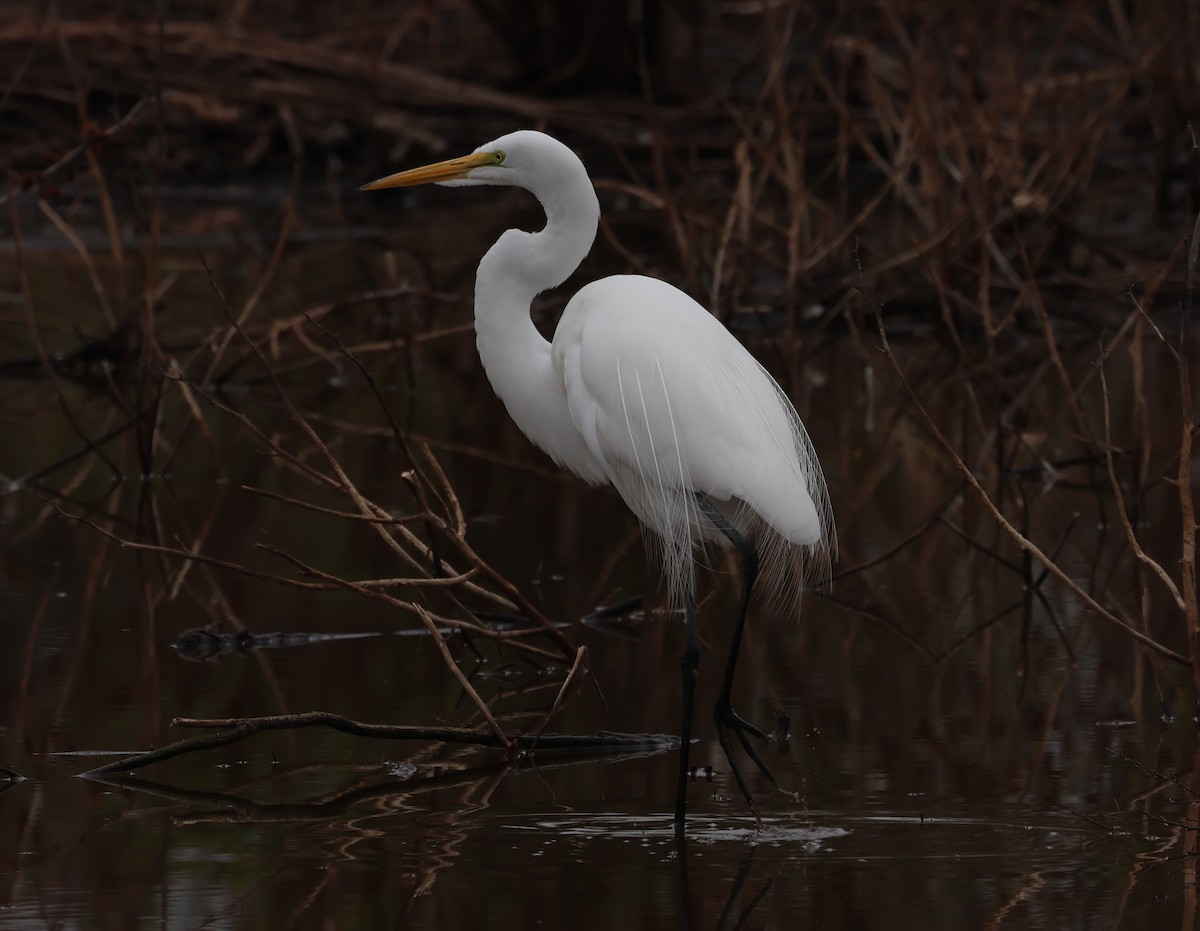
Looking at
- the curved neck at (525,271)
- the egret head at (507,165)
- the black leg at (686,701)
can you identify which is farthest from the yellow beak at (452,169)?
the black leg at (686,701)

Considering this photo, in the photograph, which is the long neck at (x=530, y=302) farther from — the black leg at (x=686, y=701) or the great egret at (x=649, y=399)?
the black leg at (x=686, y=701)

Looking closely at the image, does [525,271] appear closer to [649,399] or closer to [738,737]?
[649,399]

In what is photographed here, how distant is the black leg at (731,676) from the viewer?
123 inches

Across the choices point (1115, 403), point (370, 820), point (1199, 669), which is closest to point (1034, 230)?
point (1115, 403)

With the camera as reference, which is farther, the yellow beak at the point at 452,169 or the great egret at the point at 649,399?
the yellow beak at the point at 452,169

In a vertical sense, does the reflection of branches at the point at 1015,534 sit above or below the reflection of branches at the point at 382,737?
above

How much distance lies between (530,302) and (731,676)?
2.73ft

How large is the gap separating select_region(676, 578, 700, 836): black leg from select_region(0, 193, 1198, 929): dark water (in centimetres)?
5

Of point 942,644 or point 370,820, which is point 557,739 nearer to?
point 370,820

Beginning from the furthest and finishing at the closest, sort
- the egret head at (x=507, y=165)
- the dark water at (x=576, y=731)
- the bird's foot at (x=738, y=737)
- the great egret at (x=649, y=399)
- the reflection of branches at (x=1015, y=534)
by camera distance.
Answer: the egret head at (x=507, y=165) < the great egret at (x=649, y=399) < the bird's foot at (x=738, y=737) < the reflection of branches at (x=1015, y=534) < the dark water at (x=576, y=731)

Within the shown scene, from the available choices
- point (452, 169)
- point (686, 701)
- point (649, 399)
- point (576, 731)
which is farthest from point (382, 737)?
point (452, 169)

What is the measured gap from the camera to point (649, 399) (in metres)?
3.29

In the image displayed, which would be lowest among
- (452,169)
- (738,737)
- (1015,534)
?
(738,737)

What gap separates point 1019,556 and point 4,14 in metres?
9.59
